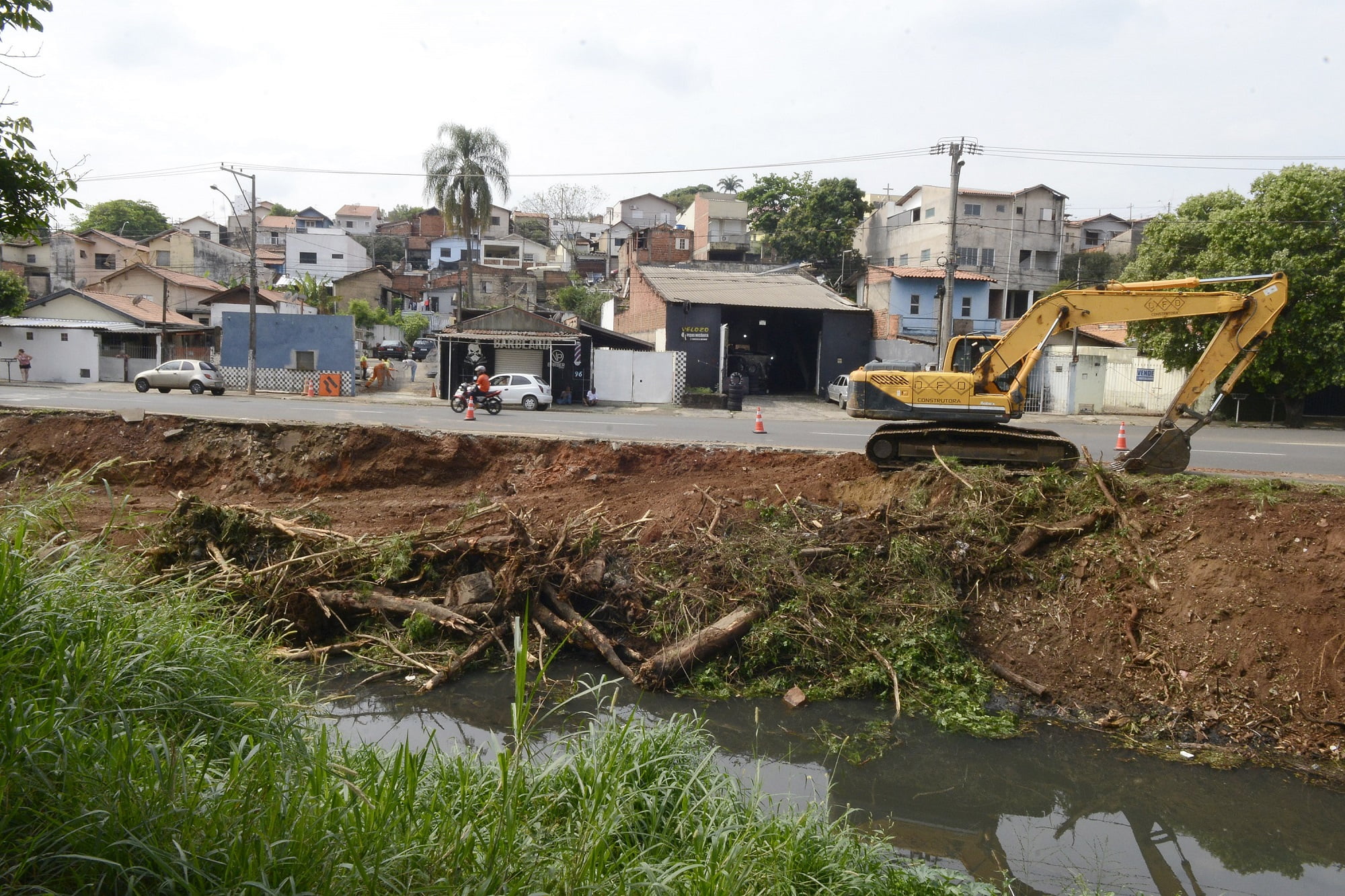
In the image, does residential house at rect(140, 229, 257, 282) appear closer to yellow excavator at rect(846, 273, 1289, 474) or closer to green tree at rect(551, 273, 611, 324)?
green tree at rect(551, 273, 611, 324)

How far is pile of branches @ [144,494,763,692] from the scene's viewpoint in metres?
8.70

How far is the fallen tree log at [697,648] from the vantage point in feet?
27.2

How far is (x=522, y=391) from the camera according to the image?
1179 inches

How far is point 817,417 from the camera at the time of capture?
1148 inches

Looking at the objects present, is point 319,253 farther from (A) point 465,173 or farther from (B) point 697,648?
(B) point 697,648

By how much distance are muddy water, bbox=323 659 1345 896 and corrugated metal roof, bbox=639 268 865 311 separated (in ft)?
95.6

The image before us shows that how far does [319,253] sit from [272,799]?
68511 millimetres

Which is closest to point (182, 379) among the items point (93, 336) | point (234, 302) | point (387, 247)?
point (93, 336)

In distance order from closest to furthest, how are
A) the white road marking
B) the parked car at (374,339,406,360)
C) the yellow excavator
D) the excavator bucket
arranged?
the yellow excavator, the excavator bucket, the white road marking, the parked car at (374,339,406,360)

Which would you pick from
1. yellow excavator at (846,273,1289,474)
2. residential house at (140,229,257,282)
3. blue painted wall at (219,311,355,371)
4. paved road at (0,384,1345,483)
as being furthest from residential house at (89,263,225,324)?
yellow excavator at (846,273,1289,474)

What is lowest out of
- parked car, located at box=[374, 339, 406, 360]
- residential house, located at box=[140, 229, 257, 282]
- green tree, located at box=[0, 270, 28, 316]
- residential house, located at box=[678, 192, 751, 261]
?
parked car, located at box=[374, 339, 406, 360]

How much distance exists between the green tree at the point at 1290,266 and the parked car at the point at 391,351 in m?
39.3

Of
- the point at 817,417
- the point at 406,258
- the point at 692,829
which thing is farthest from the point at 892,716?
the point at 406,258

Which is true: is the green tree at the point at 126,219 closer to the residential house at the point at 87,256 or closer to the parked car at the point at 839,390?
the residential house at the point at 87,256
